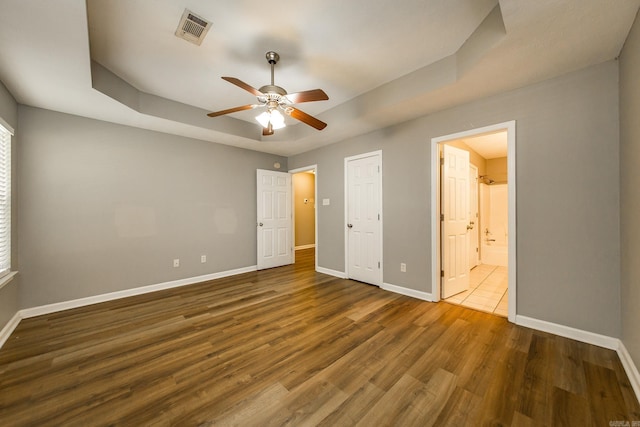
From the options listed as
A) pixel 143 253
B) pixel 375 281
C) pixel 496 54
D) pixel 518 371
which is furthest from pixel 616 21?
pixel 143 253

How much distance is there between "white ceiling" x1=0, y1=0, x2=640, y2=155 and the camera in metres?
1.73

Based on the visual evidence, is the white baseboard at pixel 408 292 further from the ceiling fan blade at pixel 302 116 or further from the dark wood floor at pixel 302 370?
the ceiling fan blade at pixel 302 116

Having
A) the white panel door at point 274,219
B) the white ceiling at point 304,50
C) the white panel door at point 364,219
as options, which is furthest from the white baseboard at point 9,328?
the white panel door at point 364,219

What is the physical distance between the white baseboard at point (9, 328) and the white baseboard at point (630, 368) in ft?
16.5

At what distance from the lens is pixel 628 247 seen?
1.88 metres

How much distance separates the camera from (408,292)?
138 inches

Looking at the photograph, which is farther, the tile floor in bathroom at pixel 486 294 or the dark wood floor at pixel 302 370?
the tile floor in bathroom at pixel 486 294

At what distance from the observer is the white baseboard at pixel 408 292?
3290 millimetres

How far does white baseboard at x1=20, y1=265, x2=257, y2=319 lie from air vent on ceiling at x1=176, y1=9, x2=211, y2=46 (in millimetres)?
3416

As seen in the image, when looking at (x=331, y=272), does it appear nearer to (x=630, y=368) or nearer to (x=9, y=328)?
(x=630, y=368)

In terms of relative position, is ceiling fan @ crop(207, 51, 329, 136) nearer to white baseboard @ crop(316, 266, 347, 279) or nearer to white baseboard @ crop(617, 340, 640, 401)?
white baseboard @ crop(316, 266, 347, 279)

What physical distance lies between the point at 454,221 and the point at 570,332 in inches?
63.4

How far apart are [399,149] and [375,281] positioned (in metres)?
2.08

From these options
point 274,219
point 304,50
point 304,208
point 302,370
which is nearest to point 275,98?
point 304,50
